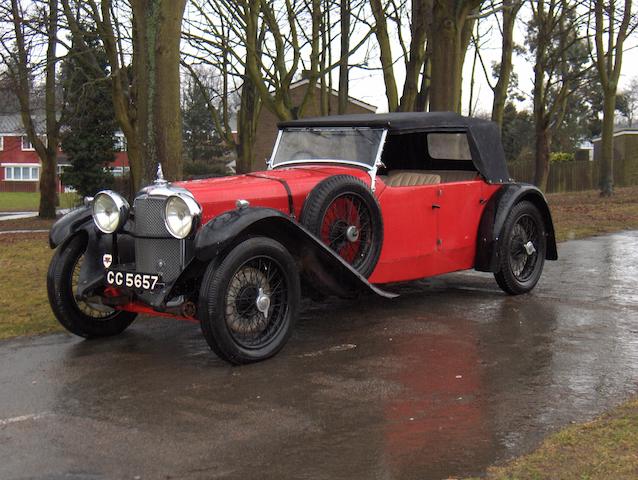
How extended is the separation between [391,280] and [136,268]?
2285 mm

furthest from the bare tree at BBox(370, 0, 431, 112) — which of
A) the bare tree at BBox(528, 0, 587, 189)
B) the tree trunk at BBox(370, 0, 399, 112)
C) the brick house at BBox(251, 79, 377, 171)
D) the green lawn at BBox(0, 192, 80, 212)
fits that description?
the brick house at BBox(251, 79, 377, 171)

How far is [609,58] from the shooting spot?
2812 centimetres

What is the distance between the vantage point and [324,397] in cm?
503

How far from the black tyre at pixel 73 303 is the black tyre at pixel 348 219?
1.83 m

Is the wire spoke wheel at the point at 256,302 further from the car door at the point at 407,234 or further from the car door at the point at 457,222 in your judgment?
the car door at the point at 457,222

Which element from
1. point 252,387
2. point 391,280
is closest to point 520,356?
point 391,280

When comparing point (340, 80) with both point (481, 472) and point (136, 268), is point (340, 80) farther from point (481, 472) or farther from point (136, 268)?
point (481, 472)

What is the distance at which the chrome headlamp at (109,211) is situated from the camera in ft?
20.7

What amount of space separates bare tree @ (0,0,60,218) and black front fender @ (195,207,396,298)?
14.9 m

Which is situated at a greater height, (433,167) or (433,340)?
(433,167)

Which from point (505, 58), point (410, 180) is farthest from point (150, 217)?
point (505, 58)

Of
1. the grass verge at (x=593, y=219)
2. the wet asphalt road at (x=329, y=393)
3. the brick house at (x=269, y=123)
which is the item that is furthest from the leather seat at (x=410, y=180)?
the brick house at (x=269, y=123)

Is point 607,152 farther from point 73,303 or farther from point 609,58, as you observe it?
point 73,303

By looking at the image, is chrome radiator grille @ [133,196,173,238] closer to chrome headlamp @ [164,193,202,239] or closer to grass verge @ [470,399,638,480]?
chrome headlamp @ [164,193,202,239]
